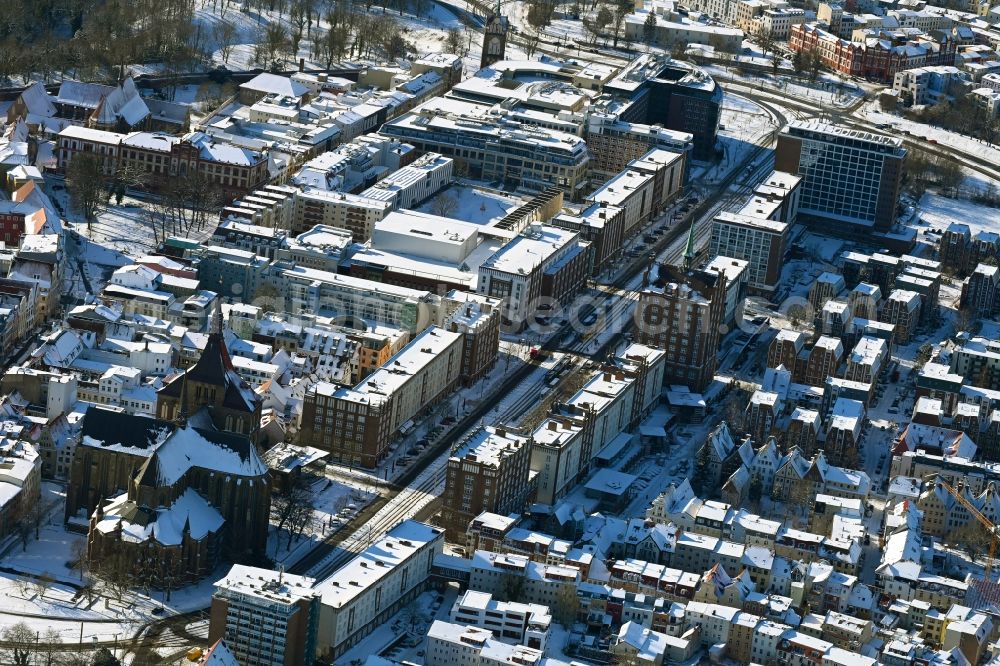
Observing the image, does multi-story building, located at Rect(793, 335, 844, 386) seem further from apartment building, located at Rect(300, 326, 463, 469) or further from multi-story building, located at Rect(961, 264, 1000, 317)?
apartment building, located at Rect(300, 326, 463, 469)

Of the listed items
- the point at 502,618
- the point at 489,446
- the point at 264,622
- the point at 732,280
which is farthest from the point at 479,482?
the point at 732,280

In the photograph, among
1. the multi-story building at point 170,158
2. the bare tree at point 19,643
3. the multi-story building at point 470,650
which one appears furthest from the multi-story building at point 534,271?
the bare tree at point 19,643

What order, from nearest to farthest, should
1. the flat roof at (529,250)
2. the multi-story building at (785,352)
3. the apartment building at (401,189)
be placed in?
the multi-story building at (785,352) < the flat roof at (529,250) < the apartment building at (401,189)

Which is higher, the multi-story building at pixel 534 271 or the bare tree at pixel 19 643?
the multi-story building at pixel 534 271

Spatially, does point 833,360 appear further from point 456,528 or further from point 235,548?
point 235,548

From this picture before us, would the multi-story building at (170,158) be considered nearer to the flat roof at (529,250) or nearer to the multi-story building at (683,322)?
the flat roof at (529,250)

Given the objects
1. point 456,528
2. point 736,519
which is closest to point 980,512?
point 736,519

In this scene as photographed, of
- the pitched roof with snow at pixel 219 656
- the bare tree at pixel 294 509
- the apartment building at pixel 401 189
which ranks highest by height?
the apartment building at pixel 401 189
